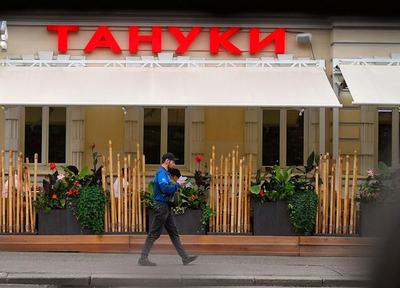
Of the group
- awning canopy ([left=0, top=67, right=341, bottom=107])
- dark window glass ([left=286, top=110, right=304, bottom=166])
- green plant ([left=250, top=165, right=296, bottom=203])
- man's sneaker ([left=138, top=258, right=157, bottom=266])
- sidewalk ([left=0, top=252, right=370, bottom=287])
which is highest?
awning canopy ([left=0, top=67, right=341, bottom=107])

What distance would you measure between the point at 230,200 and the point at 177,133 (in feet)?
9.04

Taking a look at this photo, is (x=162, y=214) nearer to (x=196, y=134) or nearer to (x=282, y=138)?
(x=196, y=134)

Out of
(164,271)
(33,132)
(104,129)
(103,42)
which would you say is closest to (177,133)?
(104,129)

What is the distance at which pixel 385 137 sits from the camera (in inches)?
507

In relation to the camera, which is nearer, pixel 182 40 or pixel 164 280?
pixel 164 280

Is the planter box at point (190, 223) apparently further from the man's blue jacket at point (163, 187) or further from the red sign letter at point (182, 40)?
the red sign letter at point (182, 40)

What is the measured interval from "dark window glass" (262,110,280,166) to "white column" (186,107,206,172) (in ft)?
4.14

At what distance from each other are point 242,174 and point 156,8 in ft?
27.4

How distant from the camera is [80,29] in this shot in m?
12.4

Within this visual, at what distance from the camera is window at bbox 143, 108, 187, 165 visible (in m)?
12.9

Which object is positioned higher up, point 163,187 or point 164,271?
point 163,187

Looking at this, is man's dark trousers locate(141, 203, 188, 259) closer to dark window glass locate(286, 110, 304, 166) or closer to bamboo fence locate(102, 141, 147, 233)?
bamboo fence locate(102, 141, 147, 233)

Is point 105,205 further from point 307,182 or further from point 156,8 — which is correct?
point 156,8

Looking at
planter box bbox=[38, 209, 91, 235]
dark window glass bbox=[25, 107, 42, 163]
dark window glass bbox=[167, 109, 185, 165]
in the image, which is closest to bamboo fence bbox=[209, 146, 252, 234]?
planter box bbox=[38, 209, 91, 235]
